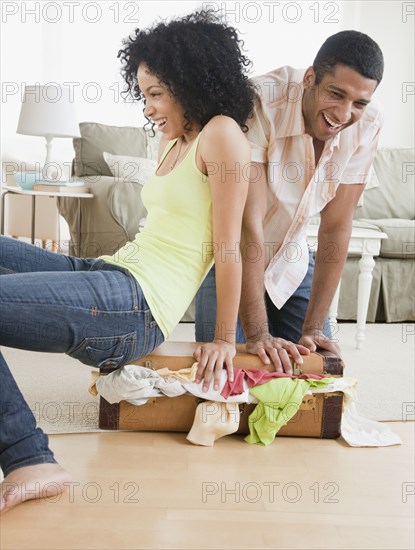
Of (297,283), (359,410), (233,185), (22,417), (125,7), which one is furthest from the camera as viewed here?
(125,7)

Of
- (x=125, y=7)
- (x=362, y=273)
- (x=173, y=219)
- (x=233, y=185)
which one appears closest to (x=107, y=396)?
(x=173, y=219)

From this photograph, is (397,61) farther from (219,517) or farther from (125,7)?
(219,517)

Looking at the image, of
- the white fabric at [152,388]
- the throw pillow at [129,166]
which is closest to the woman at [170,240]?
the white fabric at [152,388]

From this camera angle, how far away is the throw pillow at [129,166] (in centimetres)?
368

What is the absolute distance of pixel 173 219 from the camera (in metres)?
1.68

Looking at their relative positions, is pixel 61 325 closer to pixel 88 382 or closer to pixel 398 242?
pixel 88 382

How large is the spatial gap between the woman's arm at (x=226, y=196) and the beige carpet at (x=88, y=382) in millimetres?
541

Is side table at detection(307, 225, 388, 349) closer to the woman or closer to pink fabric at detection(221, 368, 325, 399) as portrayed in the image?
pink fabric at detection(221, 368, 325, 399)

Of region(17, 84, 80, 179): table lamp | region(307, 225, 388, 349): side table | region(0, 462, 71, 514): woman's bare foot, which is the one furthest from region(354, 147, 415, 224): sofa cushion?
region(0, 462, 71, 514): woman's bare foot

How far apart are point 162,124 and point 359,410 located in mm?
1070

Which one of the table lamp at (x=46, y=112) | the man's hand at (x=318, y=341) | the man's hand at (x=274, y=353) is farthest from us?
the table lamp at (x=46, y=112)

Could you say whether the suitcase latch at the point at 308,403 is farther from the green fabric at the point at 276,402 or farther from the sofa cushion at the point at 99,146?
the sofa cushion at the point at 99,146

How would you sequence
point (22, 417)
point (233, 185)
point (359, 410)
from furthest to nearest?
point (359, 410), point (233, 185), point (22, 417)

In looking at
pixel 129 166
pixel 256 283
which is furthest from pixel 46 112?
pixel 256 283
